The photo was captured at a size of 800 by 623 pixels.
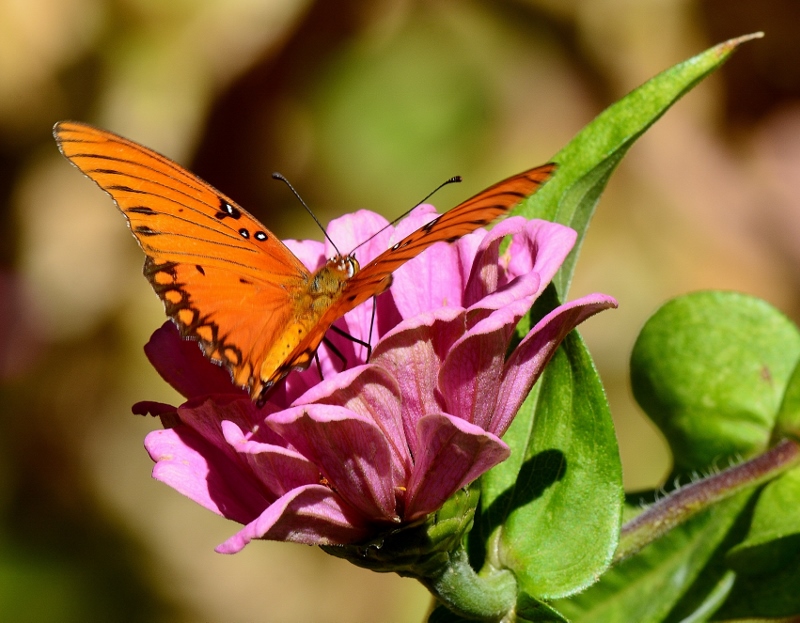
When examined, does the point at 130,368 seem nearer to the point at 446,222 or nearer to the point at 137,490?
the point at 137,490

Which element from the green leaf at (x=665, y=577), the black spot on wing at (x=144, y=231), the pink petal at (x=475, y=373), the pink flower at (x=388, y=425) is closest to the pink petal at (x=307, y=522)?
the pink flower at (x=388, y=425)

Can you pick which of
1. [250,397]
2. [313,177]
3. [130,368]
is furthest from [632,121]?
[130,368]

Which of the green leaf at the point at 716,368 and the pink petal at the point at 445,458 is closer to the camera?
the pink petal at the point at 445,458

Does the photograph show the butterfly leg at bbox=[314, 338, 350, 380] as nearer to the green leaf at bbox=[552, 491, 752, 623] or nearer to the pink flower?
the pink flower

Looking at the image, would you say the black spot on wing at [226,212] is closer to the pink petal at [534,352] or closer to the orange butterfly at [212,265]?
the orange butterfly at [212,265]

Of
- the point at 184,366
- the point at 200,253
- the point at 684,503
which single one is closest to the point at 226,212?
the point at 200,253
